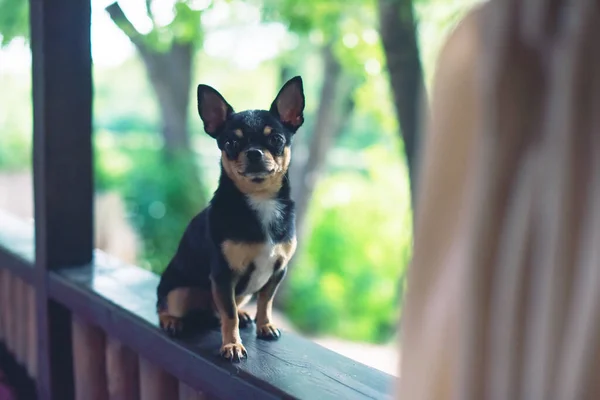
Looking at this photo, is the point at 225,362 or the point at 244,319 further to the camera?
the point at 244,319

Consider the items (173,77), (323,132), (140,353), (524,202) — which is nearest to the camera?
(524,202)

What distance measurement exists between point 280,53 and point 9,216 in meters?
1.86

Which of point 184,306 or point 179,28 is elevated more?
point 179,28

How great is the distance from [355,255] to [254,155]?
4594mm

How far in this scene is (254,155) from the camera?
2.70 feet

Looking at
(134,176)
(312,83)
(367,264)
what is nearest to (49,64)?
(134,176)

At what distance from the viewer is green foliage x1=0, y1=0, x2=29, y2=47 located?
1.93m

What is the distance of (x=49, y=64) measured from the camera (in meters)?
1.33

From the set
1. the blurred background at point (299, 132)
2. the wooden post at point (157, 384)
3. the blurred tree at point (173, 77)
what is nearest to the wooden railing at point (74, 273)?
the wooden post at point (157, 384)

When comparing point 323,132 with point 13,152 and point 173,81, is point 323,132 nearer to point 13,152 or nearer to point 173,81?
point 173,81

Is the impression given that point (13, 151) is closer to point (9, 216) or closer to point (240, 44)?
point (240, 44)

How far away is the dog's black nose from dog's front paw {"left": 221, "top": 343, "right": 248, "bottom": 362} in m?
0.28

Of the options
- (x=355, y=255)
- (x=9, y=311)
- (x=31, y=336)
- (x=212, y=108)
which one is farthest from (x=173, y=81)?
(x=355, y=255)

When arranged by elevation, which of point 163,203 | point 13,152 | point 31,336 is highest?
point 13,152
